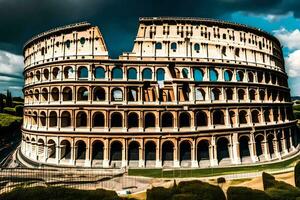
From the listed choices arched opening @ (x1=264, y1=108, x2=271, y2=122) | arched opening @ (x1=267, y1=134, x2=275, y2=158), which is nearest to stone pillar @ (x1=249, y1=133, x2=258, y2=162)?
arched opening @ (x1=267, y1=134, x2=275, y2=158)

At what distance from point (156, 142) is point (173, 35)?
49.0ft

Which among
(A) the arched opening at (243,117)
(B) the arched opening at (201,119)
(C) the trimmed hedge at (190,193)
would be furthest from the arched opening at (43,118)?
(A) the arched opening at (243,117)

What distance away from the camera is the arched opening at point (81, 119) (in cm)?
3309

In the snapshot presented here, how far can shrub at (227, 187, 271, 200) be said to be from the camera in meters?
13.0

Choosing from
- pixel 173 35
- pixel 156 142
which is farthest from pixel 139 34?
pixel 156 142

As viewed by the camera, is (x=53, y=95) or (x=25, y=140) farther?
(x=25, y=140)

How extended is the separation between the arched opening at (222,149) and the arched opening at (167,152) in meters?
6.66

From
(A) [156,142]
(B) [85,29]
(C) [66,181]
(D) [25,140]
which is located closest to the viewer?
(C) [66,181]

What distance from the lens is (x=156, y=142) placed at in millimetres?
31938

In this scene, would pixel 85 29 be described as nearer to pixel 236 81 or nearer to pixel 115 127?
pixel 115 127

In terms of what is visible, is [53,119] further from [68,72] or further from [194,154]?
[194,154]

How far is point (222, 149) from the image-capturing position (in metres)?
34.8

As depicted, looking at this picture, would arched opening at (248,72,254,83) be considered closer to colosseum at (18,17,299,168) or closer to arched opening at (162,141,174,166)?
colosseum at (18,17,299,168)

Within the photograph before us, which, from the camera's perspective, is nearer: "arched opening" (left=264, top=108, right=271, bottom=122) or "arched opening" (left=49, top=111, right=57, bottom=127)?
"arched opening" (left=49, top=111, right=57, bottom=127)
